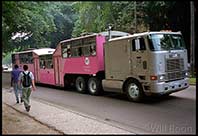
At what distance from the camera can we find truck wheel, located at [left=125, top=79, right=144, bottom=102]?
1199 centimetres

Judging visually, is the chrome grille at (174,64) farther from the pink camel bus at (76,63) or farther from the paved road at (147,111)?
the pink camel bus at (76,63)

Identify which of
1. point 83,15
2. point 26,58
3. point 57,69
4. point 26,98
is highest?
point 83,15

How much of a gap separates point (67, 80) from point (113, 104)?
636 cm

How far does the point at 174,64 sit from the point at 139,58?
125cm

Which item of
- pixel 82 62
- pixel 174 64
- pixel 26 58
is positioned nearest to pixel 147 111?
pixel 174 64

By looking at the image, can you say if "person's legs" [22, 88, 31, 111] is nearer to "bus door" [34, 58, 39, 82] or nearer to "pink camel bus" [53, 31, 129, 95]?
"pink camel bus" [53, 31, 129, 95]

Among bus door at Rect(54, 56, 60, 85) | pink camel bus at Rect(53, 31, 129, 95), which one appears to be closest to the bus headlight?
pink camel bus at Rect(53, 31, 129, 95)

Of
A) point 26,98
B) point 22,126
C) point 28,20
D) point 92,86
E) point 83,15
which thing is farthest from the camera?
point 92,86

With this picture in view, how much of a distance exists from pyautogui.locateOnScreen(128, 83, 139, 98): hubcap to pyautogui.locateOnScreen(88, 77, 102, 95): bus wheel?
251 centimetres

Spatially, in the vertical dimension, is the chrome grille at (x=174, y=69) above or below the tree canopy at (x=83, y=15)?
below

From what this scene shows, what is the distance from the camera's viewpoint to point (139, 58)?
Answer: 11.9 metres

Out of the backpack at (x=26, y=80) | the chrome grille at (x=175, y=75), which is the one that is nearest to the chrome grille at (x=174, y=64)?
the chrome grille at (x=175, y=75)

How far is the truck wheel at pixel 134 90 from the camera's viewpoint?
11988 millimetres

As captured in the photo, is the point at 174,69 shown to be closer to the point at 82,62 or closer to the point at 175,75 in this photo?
the point at 175,75
